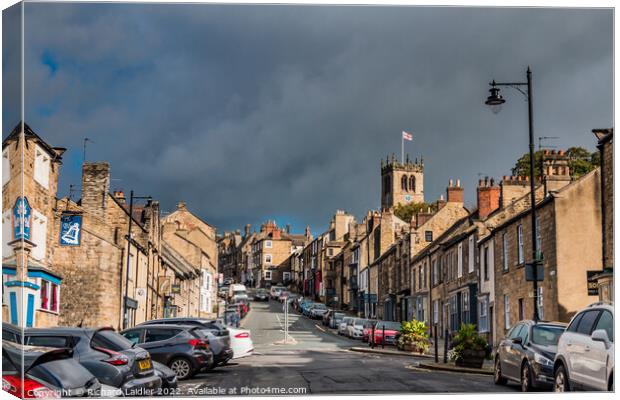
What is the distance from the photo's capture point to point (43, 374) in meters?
13.7

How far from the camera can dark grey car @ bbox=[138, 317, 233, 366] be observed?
2194 cm

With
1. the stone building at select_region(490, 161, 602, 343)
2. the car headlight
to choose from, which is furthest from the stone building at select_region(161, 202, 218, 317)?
→ the car headlight

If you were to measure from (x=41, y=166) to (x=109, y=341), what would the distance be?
16.5 ft

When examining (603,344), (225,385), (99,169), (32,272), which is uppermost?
(99,169)

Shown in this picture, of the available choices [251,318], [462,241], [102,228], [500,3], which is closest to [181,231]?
[251,318]

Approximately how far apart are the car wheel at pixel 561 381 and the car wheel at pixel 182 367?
29.7 ft

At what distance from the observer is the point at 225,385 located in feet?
55.0

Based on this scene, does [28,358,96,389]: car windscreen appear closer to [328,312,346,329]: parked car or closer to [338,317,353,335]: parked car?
[338,317,353,335]: parked car

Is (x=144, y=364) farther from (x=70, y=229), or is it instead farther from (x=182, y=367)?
(x=70, y=229)

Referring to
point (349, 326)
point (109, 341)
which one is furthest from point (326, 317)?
point (109, 341)

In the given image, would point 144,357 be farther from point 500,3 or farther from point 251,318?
point 251,318

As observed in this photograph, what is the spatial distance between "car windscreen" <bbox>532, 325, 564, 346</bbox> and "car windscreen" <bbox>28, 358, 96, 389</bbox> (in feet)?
30.4

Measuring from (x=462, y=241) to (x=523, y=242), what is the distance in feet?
46.6

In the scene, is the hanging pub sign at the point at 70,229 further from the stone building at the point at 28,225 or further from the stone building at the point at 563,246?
the stone building at the point at 563,246
